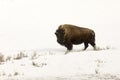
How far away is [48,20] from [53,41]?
534 cm

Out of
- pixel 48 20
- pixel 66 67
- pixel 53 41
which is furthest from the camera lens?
pixel 48 20

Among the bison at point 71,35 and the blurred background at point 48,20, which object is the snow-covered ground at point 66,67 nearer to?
the bison at point 71,35

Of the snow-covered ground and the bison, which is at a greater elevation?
the bison

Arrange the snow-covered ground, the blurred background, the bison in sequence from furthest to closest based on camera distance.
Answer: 1. the blurred background
2. the bison
3. the snow-covered ground

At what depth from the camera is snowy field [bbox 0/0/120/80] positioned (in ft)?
32.8

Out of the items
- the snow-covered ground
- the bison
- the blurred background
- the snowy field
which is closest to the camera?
the snow-covered ground

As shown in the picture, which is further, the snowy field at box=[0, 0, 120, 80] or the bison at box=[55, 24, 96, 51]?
the bison at box=[55, 24, 96, 51]

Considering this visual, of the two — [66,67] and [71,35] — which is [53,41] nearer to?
[71,35]

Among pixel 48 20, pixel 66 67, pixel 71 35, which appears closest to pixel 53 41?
pixel 71 35

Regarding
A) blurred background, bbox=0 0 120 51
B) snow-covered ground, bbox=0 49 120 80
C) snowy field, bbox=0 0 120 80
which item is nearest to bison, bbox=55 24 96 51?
snowy field, bbox=0 0 120 80

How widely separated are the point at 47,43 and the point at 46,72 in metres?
7.20

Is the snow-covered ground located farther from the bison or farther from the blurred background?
the blurred background

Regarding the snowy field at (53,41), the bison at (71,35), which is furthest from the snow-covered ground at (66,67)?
the bison at (71,35)

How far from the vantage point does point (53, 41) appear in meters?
17.6
